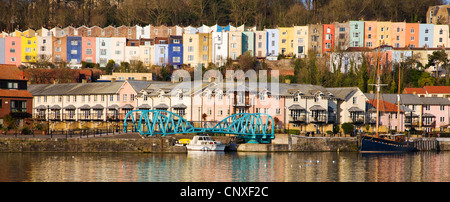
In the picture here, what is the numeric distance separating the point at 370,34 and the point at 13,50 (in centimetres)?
6280

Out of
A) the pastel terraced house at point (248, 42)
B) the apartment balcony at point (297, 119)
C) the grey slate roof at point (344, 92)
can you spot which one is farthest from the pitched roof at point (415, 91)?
the pastel terraced house at point (248, 42)

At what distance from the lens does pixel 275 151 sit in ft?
213

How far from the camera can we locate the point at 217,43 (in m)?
110

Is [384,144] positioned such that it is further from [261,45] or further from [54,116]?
[261,45]

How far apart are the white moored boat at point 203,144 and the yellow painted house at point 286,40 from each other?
2068 inches

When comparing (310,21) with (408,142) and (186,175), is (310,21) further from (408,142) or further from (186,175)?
(186,175)

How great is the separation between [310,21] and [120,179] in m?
86.4

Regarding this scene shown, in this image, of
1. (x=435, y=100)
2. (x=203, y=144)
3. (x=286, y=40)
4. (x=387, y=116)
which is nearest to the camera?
(x=203, y=144)

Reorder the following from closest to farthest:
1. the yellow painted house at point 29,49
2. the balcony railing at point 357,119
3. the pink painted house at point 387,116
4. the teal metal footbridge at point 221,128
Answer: the teal metal footbridge at point 221,128, the balcony railing at point 357,119, the pink painted house at point 387,116, the yellow painted house at point 29,49

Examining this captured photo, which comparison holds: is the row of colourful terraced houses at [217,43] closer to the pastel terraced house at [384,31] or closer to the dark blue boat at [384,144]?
the pastel terraced house at [384,31]

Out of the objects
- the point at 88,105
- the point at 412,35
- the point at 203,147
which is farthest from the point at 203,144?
the point at 412,35

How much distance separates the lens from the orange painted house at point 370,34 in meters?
113

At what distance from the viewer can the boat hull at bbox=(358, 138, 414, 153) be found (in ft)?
218
